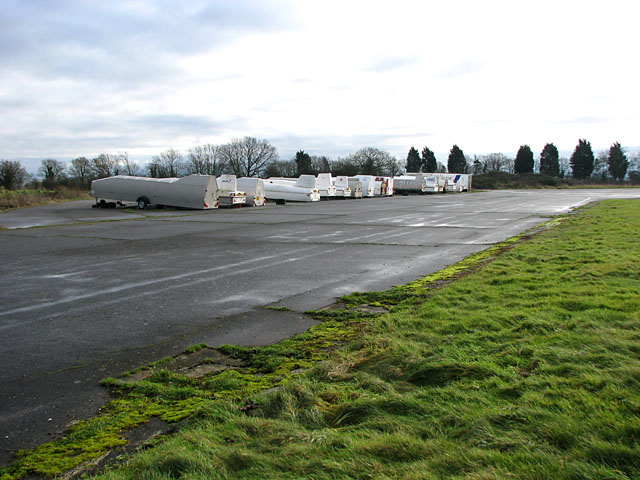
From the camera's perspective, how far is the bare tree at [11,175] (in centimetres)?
6681

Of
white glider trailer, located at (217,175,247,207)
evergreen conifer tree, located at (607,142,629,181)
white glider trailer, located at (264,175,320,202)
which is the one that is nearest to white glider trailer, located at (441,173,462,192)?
white glider trailer, located at (264,175,320,202)

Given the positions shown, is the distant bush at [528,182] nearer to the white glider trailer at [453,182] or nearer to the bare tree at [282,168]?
the white glider trailer at [453,182]

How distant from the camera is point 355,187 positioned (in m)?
58.5

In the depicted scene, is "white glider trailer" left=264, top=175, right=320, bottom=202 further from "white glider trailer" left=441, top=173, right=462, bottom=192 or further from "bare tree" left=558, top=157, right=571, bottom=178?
"bare tree" left=558, top=157, right=571, bottom=178

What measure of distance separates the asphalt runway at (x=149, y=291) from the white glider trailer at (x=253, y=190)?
21.4 metres

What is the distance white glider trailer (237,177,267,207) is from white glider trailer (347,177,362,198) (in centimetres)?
1944

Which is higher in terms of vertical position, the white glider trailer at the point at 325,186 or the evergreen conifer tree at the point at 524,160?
the evergreen conifer tree at the point at 524,160

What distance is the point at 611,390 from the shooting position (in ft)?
11.2

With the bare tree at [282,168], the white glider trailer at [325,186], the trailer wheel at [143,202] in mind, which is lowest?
the trailer wheel at [143,202]

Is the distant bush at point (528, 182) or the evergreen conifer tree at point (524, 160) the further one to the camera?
the evergreen conifer tree at point (524, 160)

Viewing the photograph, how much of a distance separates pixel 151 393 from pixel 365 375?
189 cm

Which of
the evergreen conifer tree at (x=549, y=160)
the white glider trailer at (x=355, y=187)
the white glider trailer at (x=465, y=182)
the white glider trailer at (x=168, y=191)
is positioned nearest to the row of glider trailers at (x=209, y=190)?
the white glider trailer at (x=168, y=191)

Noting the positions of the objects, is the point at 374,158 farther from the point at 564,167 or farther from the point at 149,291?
the point at 149,291

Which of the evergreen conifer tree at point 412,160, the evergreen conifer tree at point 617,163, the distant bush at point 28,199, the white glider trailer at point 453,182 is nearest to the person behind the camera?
the distant bush at point 28,199
